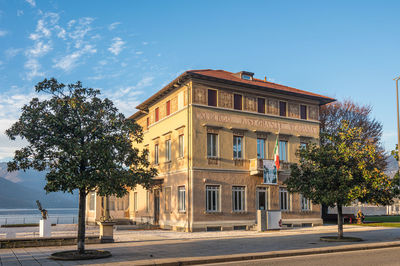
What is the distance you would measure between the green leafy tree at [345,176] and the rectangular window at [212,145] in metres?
9.85

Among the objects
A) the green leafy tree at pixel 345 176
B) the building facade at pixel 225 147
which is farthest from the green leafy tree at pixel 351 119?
the green leafy tree at pixel 345 176

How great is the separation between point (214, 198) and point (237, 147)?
14.8 feet

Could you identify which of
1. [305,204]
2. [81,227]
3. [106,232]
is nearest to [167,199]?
[305,204]

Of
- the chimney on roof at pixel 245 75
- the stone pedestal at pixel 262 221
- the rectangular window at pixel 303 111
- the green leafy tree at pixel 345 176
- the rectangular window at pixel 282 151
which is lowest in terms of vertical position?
the stone pedestal at pixel 262 221

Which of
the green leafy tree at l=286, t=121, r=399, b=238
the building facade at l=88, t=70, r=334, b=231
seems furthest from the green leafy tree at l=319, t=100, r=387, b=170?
the green leafy tree at l=286, t=121, r=399, b=238

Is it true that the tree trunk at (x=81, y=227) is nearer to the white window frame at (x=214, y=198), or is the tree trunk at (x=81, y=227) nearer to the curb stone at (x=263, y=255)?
the curb stone at (x=263, y=255)

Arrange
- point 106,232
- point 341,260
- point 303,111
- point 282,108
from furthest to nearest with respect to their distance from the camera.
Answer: point 303,111 → point 282,108 → point 106,232 → point 341,260

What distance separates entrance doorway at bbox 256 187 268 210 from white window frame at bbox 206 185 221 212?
3.66 m

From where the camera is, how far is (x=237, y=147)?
110 ft

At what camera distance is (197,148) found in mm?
31562

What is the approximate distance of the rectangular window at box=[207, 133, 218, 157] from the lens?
3228 centimetres

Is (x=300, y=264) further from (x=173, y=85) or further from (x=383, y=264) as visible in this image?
(x=173, y=85)

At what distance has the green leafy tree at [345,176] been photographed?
22.1m

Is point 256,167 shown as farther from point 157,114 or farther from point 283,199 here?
point 157,114
